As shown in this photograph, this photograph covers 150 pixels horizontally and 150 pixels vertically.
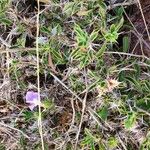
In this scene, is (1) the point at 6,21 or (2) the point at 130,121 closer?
(2) the point at 130,121

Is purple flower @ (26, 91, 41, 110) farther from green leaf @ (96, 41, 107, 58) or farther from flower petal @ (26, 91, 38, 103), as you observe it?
green leaf @ (96, 41, 107, 58)

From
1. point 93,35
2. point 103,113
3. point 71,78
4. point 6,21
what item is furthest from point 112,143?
point 6,21

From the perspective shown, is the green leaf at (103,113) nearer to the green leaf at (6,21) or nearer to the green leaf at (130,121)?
the green leaf at (130,121)

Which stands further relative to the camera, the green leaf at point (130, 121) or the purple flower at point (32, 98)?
the purple flower at point (32, 98)

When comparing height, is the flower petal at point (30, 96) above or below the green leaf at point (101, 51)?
below

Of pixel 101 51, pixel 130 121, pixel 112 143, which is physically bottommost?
pixel 112 143

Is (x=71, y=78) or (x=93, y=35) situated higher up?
(x=93, y=35)

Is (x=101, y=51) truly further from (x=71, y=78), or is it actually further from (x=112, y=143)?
(x=112, y=143)

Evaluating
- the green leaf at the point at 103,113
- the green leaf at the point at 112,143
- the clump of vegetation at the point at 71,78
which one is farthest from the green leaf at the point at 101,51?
the green leaf at the point at 112,143
